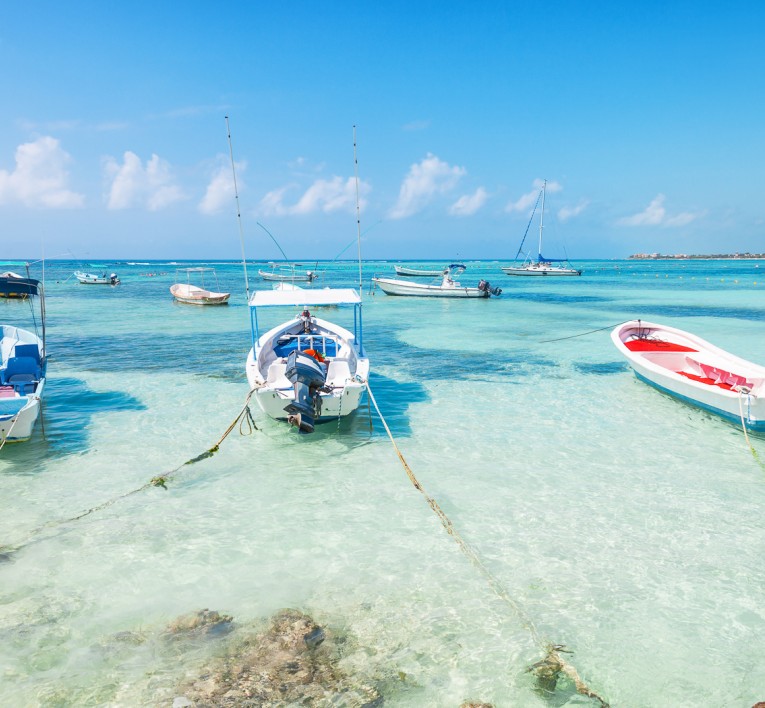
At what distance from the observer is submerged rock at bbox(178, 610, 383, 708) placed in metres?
4.45

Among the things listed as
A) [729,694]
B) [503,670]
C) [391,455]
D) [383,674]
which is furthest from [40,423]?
[729,694]

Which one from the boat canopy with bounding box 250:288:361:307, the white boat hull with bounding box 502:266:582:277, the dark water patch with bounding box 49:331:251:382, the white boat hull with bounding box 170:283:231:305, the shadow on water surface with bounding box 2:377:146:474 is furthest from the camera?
the white boat hull with bounding box 502:266:582:277

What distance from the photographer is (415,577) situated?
6.26 metres

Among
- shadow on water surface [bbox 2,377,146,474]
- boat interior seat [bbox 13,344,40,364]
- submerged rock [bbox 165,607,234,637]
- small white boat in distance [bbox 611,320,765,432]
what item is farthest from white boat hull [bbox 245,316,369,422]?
small white boat in distance [bbox 611,320,765,432]

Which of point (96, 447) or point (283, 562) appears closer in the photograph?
point (283, 562)

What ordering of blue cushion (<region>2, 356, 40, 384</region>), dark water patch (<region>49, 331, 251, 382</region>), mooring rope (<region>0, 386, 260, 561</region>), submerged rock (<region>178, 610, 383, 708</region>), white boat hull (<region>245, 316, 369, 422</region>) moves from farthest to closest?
dark water patch (<region>49, 331, 251, 382</region>) < blue cushion (<region>2, 356, 40, 384</region>) < white boat hull (<region>245, 316, 369, 422</region>) < mooring rope (<region>0, 386, 260, 561</region>) < submerged rock (<region>178, 610, 383, 708</region>)

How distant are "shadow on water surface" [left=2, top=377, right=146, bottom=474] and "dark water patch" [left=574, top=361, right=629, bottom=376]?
12.7 metres

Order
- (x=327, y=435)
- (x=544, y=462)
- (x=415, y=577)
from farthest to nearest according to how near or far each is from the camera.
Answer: (x=327, y=435)
(x=544, y=462)
(x=415, y=577)

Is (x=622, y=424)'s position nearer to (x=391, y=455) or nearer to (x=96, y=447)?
(x=391, y=455)

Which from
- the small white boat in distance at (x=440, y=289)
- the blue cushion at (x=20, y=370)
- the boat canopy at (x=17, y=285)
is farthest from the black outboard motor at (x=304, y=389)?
the small white boat in distance at (x=440, y=289)

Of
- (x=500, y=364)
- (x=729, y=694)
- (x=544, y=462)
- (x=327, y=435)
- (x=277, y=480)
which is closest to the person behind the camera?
(x=729, y=694)

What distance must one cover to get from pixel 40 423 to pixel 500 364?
1291 centimetres

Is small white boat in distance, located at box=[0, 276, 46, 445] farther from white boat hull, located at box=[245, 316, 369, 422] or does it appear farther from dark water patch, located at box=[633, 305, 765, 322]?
dark water patch, located at box=[633, 305, 765, 322]

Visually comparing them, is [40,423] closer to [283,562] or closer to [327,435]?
[327,435]
